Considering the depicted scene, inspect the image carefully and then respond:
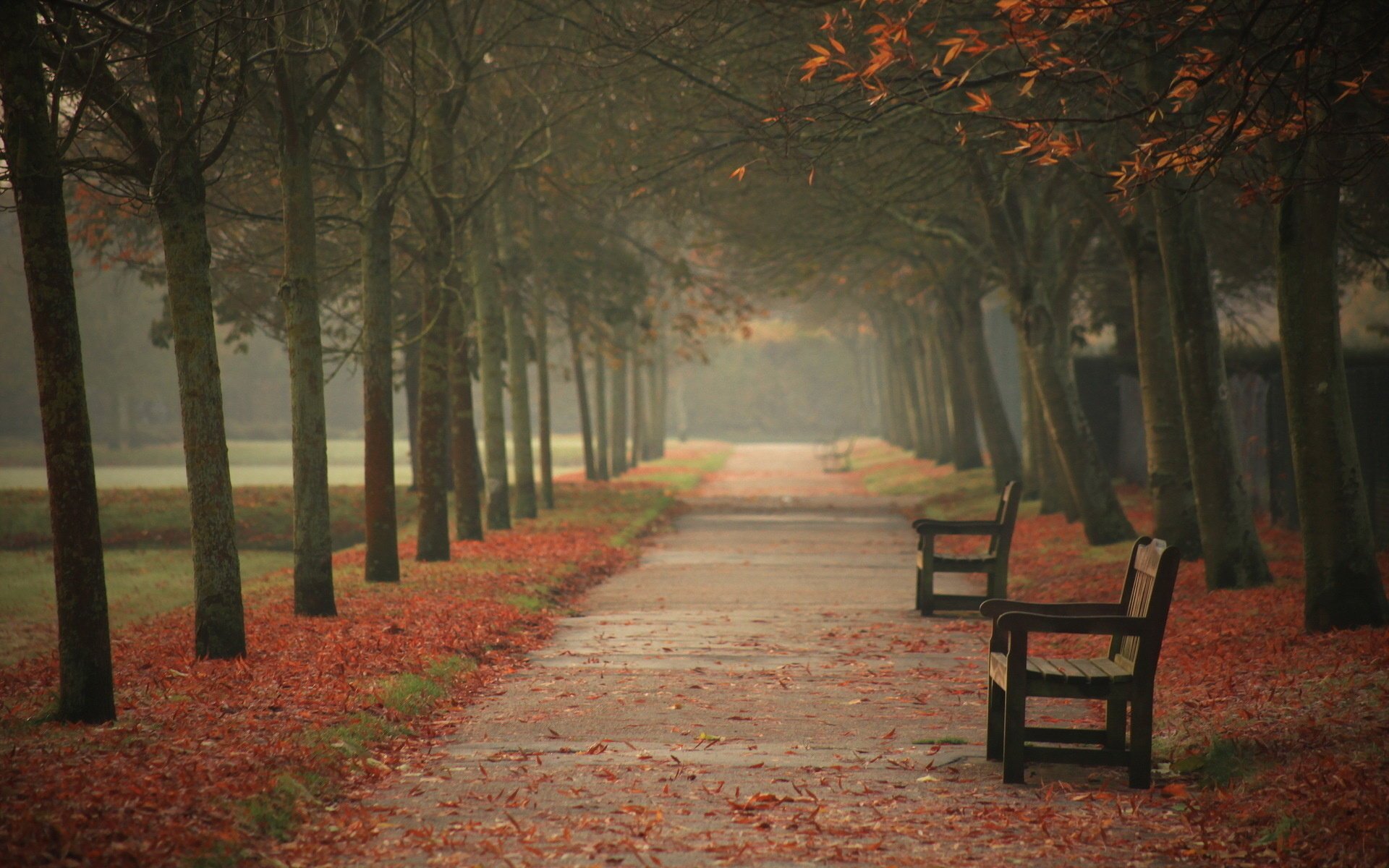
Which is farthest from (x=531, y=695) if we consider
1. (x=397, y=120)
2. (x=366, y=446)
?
(x=397, y=120)

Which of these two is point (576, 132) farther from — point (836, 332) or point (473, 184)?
point (836, 332)

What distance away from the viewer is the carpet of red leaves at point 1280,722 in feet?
17.5

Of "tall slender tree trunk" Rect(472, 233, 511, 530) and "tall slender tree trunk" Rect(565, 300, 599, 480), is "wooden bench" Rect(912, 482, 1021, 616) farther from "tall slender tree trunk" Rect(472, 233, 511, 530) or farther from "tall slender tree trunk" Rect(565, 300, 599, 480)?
"tall slender tree trunk" Rect(565, 300, 599, 480)

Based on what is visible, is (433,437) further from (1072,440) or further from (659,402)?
Answer: (659,402)

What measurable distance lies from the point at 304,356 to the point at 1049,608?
7243 millimetres

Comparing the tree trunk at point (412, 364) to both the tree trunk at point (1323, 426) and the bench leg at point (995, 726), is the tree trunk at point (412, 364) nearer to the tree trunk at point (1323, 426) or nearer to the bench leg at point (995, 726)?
the tree trunk at point (1323, 426)

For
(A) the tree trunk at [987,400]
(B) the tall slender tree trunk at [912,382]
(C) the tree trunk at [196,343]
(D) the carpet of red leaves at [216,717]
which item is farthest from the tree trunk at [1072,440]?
(B) the tall slender tree trunk at [912,382]

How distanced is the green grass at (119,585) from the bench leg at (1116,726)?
10.1 meters

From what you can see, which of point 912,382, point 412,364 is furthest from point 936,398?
point 412,364

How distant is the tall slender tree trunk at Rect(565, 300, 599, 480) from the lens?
92.0 feet

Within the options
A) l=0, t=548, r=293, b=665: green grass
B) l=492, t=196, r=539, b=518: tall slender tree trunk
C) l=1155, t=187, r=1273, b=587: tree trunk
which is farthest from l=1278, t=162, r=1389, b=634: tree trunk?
l=492, t=196, r=539, b=518: tall slender tree trunk

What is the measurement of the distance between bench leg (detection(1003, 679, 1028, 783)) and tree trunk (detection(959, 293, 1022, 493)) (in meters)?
20.8

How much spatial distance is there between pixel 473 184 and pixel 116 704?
38.3ft

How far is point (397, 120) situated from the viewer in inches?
637
